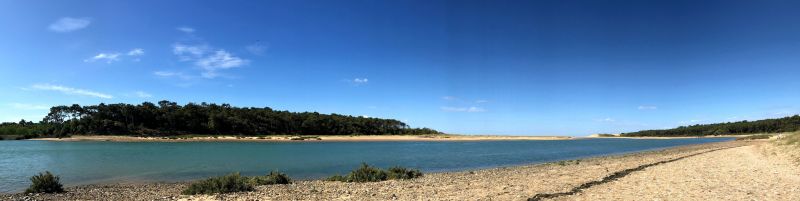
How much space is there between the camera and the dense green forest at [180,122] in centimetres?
11169

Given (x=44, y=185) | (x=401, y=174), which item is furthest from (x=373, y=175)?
(x=44, y=185)

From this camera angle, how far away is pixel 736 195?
480 inches

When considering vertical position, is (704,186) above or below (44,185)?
above

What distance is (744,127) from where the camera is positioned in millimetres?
163125

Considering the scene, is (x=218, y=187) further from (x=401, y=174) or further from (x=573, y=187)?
(x=573, y=187)

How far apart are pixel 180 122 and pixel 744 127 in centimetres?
18205

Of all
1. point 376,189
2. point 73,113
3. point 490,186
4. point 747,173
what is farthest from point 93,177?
point 73,113

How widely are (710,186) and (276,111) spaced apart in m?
141

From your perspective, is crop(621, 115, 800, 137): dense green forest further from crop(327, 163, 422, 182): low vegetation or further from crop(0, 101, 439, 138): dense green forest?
crop(327, 163, 422, 182): low vegetation

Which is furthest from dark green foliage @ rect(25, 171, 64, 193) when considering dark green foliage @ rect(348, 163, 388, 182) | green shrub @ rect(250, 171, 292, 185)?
dark green foliage @ rect(348, 163, 388, 182)

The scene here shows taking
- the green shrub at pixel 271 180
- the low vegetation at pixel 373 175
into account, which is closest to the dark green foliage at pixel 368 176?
the low vegetation at pixel 373 175

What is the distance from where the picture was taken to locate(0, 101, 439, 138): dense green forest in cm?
11169

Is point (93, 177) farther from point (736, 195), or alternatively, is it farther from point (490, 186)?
point (736, 195)

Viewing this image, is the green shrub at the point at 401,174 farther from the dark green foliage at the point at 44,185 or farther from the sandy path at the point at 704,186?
the dark green foliage at the point at 44,185
